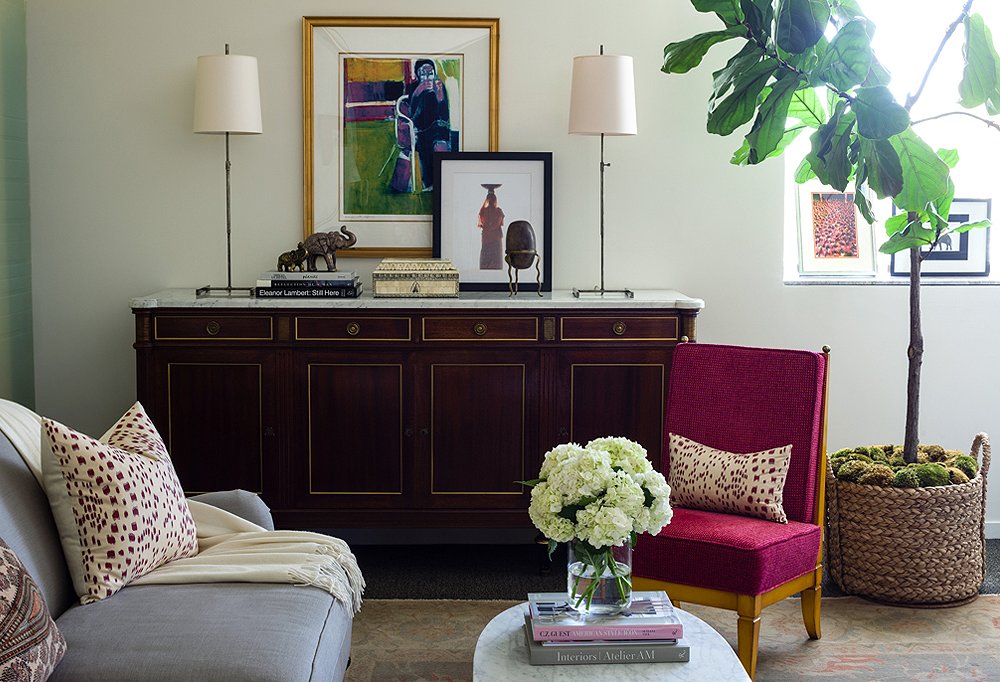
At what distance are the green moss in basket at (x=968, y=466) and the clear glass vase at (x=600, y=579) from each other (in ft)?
6.19

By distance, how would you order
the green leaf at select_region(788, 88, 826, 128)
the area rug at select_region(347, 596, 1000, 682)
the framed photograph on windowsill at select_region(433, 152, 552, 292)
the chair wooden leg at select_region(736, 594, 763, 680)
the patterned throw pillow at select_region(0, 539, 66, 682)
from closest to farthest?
the patterned throw pillow at select_region(0, 539, 66, 682) < the chair wooden leg at select_region(736, 594, 763, 680) < the area rug at select_region(347, 596, 1000, 682) < the green leaf at select_region(788, 88, 826, 128) < the framed photograph on windowsill at select_region(433, 152, 552, 292)

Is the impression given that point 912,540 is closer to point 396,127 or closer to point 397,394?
point 397,394

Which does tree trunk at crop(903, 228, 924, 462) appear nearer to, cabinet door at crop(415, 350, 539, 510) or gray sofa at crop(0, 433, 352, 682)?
cabinet door at crop(415, 350, 539, 510)

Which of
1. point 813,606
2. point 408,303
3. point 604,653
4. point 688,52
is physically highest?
point 688,52

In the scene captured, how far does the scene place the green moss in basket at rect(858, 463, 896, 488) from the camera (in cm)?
362

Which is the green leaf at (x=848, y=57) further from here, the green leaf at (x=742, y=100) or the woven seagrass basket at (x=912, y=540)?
the woven seagrass basket at (x=912, y=540)

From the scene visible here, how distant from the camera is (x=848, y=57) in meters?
3.29

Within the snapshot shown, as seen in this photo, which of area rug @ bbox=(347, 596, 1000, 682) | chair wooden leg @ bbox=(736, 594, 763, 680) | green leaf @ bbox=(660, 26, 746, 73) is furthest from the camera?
green leaf @ bbox=(660, 26, 746, 73)

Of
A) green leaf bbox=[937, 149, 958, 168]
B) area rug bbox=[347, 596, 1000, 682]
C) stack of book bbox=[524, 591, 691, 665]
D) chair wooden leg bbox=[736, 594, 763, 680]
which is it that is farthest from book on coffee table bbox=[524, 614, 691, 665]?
green leaf bbox=[937, 149, 958, 168]

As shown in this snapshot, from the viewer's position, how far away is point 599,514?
2.21 m

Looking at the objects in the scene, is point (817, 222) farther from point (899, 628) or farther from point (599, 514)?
point (599, 514)

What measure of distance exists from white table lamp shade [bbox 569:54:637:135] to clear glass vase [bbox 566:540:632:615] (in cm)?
205

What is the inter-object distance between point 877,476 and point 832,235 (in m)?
1.19

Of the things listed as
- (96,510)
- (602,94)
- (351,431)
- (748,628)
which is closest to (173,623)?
(96,510)
